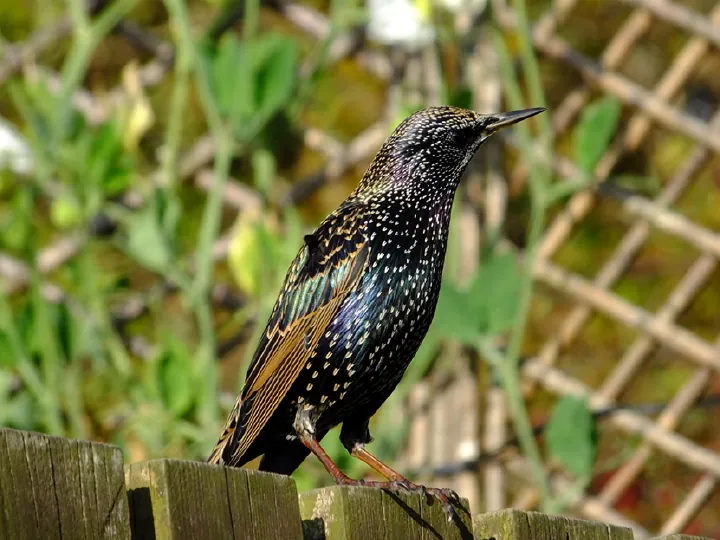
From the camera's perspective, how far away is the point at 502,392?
176 inches

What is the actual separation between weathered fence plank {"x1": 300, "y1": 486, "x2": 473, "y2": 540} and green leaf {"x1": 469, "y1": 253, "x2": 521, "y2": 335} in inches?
75.9

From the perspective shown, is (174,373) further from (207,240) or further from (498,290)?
(498,290)

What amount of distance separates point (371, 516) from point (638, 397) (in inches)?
156

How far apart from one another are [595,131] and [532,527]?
243 centimetres

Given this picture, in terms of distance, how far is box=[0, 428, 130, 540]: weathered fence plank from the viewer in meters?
1.46

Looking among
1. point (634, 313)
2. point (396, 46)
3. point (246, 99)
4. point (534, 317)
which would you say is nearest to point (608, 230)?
point (534, 317)

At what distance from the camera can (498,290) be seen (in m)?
3.98

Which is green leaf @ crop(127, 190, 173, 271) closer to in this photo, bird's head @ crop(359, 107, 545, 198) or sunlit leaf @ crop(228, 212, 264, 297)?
sunlit leaf @ crop(228, 212, 264, 297)

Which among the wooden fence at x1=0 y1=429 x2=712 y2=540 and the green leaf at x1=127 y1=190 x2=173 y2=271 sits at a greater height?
the green leaf at x1=127 y1=190 x2=173 y2=271

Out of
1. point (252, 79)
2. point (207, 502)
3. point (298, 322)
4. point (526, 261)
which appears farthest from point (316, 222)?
point (207, 502)

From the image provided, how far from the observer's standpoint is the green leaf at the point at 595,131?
166 inches

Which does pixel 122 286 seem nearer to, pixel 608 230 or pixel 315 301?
pixel 315 301

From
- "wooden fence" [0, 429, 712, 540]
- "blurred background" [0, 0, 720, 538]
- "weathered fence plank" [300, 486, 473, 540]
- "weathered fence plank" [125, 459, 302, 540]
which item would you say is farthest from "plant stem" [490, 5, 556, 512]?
"weathered fence plank" [125, 459, 302, 540]

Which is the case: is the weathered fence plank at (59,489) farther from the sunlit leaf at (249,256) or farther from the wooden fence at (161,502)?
the sunlit leaf at (249,256)
